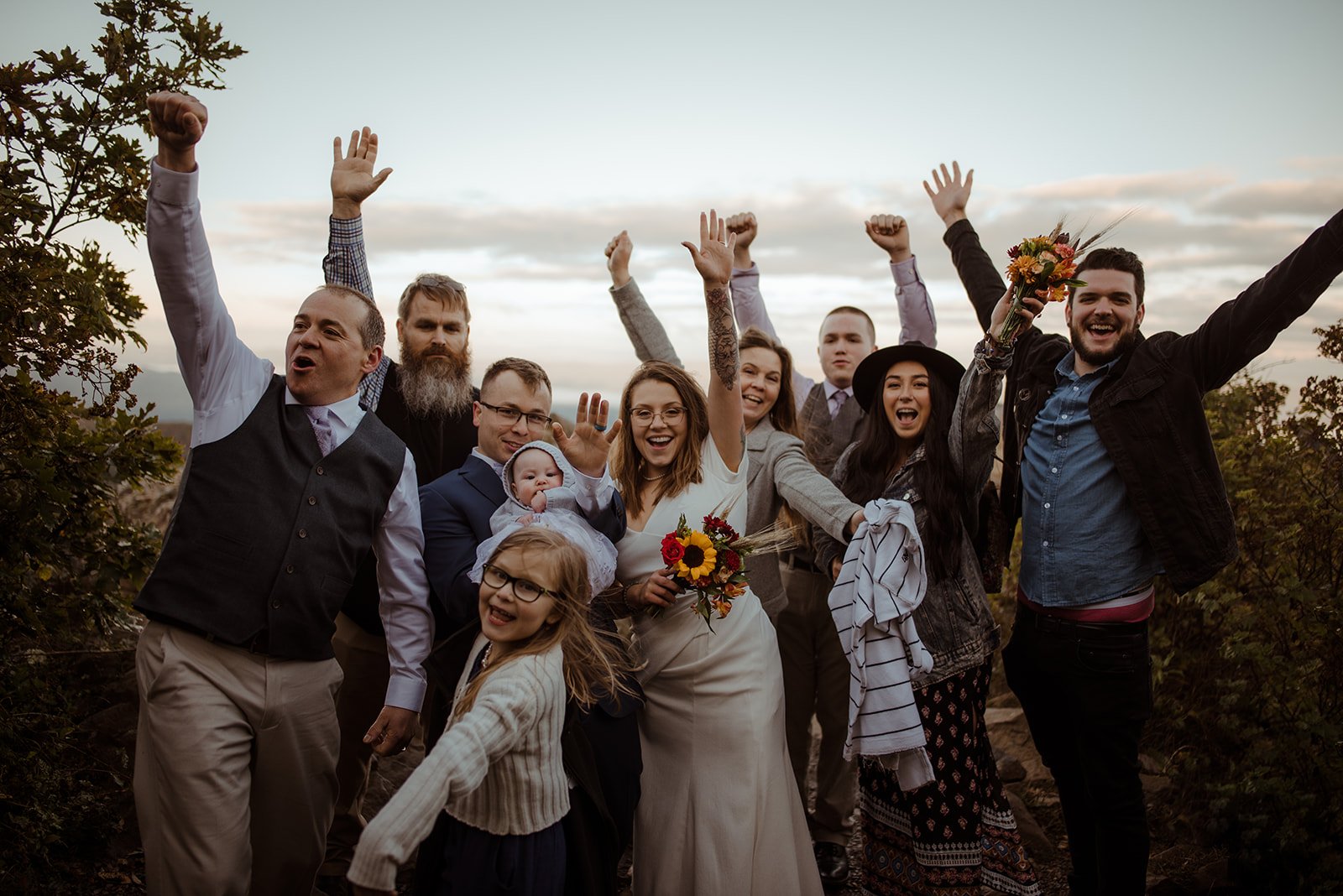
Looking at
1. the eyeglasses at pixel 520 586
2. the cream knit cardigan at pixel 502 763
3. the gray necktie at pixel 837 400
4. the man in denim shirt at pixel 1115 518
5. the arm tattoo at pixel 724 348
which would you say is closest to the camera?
the cream knit cardigan at pixel 502 763

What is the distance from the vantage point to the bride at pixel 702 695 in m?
3.98

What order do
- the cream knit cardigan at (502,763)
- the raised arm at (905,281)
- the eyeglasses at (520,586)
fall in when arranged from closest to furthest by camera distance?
the cream knit cardigan at (502,763), the eyeglasses at (520,586), the raised arm at (905,281)

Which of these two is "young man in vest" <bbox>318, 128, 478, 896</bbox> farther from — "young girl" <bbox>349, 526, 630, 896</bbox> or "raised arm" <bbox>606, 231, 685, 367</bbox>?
"young girl" <bbox>349, 526, 630, 896</bbox>

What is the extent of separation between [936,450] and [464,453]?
2464mm

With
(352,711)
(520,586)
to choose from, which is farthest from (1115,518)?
(352,711)

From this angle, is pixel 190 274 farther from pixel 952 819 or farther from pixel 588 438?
pixel 952 819

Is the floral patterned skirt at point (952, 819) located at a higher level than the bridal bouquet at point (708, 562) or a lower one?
lower

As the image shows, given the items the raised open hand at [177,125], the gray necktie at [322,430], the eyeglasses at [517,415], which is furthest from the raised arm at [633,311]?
the raised open hand at [177,125]

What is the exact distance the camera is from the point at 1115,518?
4277 millimetres

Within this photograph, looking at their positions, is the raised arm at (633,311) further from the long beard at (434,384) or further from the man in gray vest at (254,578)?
the man in gray vest at (254,578)

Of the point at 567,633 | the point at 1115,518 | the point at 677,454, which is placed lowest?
the point at 567,633

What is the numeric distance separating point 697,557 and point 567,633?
25.9 inches

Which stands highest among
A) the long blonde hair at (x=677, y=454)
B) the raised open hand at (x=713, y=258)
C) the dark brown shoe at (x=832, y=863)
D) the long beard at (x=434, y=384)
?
the raised open hand at (x=713, y=258)

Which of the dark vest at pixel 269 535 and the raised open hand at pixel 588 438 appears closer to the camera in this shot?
the dark vest at pixel 269 535
